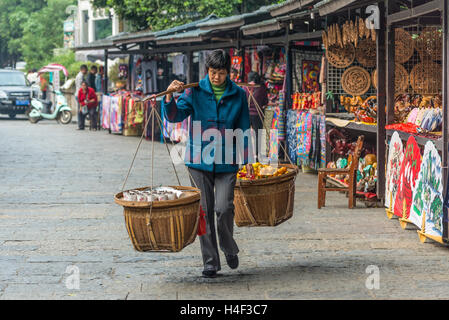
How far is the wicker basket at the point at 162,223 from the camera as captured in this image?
18.7 ft

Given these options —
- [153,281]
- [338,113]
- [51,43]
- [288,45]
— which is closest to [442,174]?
[153,281]

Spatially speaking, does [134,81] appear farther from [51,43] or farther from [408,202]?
[51,43]

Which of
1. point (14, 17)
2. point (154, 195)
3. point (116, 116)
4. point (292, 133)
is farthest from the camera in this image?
point (14, 17)

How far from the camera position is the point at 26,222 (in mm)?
8859

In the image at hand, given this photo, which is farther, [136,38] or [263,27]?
[136,38]

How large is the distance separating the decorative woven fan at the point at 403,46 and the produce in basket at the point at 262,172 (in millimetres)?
3957

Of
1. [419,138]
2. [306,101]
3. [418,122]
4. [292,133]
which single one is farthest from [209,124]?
[306,101]

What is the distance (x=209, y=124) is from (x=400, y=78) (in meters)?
4.84

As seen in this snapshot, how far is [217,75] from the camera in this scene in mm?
6133

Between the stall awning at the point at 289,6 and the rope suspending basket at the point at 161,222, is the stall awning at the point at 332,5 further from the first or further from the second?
the rope suspending basket at the point at 161,222

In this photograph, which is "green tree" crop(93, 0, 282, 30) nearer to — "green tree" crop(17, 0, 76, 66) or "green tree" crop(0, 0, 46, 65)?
"green tree" crop(17, 0, 76, 66)

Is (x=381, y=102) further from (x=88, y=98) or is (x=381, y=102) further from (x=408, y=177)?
(x=88, y=98)

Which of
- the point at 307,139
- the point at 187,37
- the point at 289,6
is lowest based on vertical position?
the point at 307,139
